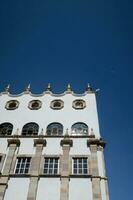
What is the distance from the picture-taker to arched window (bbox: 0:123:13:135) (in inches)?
1239

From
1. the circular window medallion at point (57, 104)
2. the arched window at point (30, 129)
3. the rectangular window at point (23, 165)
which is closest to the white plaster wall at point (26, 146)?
the rectangular window at point (23, 165)

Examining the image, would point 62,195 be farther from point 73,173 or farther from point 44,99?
point 44,99

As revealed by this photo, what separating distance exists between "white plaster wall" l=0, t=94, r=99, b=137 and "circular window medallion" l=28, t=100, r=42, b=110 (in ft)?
1.49

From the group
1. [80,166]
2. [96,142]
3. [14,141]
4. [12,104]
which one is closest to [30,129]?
[14,141]

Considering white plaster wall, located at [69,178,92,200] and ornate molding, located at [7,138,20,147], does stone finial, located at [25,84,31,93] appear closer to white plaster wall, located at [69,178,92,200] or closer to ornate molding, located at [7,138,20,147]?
ornate molding, located at [7,138,20,147]

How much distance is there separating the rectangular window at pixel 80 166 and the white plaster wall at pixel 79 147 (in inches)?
33.3

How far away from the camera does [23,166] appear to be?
2720 centimetres

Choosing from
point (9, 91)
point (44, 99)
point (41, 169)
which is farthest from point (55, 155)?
point (9, 91)

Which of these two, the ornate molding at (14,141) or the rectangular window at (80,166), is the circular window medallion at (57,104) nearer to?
the ornate molding at (14,141)

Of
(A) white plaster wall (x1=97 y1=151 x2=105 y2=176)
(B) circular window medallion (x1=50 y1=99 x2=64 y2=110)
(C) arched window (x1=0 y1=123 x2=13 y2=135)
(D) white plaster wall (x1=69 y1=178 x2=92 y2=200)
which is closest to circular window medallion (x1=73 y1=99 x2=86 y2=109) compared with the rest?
(B) circular window medallion (x1=50 y1=99 x2=64 y2=110)

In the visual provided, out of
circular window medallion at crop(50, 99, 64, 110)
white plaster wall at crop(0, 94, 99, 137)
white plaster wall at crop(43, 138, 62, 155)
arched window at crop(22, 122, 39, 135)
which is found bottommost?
white plaster wall at crop(43, 138, 62, 155)

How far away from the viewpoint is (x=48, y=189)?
24.9 metres

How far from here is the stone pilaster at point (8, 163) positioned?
2493cm

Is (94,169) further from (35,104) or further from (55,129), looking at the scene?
(35,104)
